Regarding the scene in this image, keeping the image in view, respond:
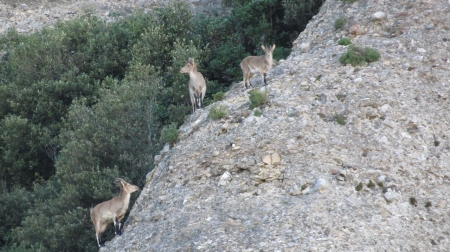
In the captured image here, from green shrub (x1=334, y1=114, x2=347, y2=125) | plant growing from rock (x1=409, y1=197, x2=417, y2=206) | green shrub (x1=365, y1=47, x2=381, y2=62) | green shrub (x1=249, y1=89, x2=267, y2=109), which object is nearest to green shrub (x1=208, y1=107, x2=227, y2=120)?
green shrub (x1=249, y1=89, x2=267, y2=109)

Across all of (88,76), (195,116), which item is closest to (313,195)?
(195,116)

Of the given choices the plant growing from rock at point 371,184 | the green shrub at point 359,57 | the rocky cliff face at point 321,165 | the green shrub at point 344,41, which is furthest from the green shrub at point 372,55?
the plant growing from rock at point 371,184

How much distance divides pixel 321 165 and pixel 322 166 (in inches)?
1.6

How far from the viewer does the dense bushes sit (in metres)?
26.6

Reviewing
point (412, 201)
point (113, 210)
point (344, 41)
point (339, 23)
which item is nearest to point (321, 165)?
point (412, 201)

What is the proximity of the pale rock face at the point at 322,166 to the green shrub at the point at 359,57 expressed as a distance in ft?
0.61

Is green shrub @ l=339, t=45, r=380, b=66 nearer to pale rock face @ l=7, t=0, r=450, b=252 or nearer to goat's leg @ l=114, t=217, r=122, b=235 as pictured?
pale rock face @ l=7, t=0, r=450, b=252

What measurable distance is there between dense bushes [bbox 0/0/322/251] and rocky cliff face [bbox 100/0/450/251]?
314cm

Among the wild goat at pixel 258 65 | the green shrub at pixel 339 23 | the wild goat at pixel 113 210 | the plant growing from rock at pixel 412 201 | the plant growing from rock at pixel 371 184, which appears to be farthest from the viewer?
the green shrub at pixel 339 23

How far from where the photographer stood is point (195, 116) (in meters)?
21.8

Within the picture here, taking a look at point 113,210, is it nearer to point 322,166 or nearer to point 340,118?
point 322,166

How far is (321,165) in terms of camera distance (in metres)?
17.9

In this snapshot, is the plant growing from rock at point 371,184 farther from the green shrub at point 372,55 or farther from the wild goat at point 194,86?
the wild goat at point 194,86

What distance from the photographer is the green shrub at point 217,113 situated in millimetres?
20359
